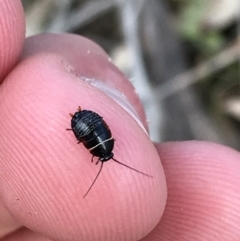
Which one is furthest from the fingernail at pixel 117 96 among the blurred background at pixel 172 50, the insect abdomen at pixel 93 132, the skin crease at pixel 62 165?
the blurred background at pixel 172 50

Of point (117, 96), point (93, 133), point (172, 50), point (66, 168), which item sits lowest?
point (66, 168)

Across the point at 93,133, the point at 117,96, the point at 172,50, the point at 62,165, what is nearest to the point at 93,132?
the point at 93,133

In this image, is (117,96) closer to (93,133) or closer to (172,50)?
(93,133)

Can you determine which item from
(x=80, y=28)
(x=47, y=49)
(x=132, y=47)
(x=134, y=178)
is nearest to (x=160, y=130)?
(x=132, y=47)

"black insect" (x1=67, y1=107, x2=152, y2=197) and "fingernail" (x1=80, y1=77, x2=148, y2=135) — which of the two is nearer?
"black insect" (x1=67, y1=107, x2=152, y2=197)

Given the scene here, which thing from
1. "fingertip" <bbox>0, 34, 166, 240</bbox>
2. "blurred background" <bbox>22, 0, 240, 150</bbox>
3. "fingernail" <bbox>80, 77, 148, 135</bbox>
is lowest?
"fingertip" <bbox>0, 34, 166, 240</bbox>

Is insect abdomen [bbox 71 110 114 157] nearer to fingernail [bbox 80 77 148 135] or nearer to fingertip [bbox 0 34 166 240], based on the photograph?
fingertip [bbox 0 34 166 240]

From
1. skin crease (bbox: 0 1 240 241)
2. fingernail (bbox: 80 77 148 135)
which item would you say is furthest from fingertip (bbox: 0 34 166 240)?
fingernail (bbox: 80 77 148 135)

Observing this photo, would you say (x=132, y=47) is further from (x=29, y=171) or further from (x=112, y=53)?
(x=29, y=171)
